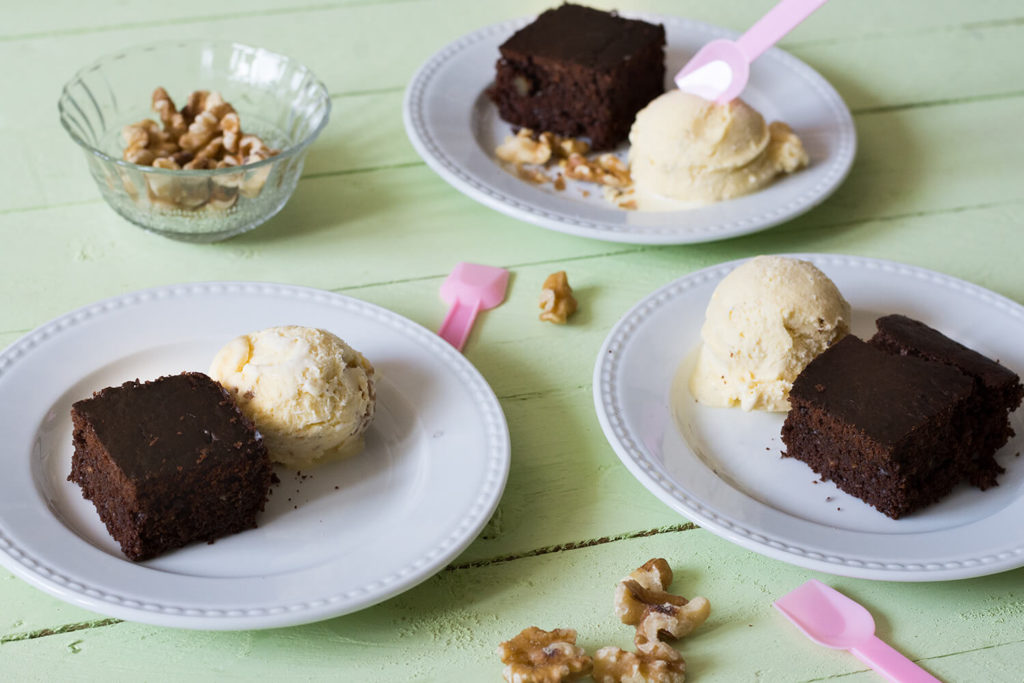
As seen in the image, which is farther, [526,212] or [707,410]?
[526,212]

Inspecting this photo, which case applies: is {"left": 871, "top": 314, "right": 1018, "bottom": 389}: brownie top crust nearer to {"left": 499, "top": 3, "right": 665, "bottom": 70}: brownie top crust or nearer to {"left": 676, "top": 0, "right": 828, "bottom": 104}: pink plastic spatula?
{"left": 676, "top": 0, "right": 828, "bottom": 104}: pink plastic spatula

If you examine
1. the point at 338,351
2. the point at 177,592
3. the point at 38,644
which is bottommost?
the point at 38,644

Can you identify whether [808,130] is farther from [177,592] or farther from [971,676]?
[177,592]

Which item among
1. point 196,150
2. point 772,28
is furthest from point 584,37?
point 196,150

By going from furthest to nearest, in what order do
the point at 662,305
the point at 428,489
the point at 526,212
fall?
the point at 526,212
the point at 662,305
the point at 428,489

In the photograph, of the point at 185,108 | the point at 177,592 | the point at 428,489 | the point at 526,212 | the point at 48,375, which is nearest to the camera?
the point at 177,592

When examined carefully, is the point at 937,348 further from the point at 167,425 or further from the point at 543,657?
the point at 167,425

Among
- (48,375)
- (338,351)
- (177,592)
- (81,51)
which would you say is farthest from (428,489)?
(81,51)
